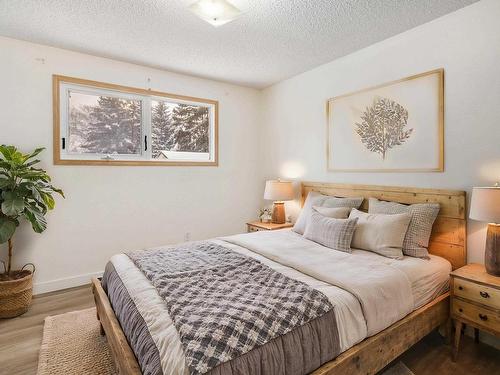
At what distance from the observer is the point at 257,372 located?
1192 mm

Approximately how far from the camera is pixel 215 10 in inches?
84.8

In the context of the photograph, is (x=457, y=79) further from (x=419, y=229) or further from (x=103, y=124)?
(x=103, y=124)

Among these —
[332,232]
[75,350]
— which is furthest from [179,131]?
[75,350]

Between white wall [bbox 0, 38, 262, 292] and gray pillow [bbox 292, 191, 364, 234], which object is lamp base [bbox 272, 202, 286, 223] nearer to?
gray pillow [bbox 292, 191, 364, 234]

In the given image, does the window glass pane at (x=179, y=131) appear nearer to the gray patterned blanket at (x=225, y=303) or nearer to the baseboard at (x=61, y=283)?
the baseboard at (x=61, y=283)

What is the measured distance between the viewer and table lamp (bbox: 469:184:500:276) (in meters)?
1.89

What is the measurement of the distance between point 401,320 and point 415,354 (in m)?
0.53

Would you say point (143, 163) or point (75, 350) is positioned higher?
point (143, 163)

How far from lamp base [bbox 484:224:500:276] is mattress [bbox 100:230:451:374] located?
0.98ft

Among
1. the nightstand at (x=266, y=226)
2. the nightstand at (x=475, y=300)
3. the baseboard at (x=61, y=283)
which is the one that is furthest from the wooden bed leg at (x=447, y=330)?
the baseboard at (x=61, y=283)

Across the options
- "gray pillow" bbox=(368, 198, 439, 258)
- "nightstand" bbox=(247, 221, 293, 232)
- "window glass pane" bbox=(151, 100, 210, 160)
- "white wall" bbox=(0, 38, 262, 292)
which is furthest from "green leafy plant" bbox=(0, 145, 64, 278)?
"gray pillow" bbox=(368, 198, 439, 258)

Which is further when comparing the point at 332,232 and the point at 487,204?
the point at 332,232

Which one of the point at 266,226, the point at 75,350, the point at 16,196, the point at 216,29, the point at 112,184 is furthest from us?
the point at 266,226

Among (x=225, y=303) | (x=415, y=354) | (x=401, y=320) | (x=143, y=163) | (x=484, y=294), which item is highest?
(x=143, y=163)
